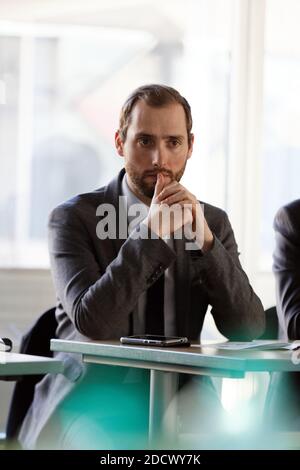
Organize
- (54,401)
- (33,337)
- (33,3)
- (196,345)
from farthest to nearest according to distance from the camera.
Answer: (33,3)
(33,337)
(54,401)
(196,345)

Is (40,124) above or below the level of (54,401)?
above

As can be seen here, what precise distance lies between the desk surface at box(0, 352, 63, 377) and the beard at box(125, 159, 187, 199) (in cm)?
92

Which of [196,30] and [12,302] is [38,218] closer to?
[12,302]

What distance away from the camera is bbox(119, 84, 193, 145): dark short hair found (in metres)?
2.95

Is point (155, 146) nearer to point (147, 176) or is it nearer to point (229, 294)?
point (147, 176)

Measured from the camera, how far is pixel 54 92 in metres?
4.35

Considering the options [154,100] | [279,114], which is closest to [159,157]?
[154,100]

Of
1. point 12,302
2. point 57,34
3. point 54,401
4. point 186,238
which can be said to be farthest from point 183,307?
point 57,34

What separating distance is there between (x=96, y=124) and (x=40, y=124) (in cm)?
27

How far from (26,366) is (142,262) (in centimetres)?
70

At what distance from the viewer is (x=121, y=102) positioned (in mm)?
4453

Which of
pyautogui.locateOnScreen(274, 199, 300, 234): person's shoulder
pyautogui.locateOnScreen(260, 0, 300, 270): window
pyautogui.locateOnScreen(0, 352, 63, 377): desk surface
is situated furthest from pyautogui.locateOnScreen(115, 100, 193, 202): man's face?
pyautogui.locateOnScreen(260, 0, 300, 270): window

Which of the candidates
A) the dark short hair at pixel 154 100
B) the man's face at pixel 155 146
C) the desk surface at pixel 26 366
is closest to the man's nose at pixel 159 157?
the man's face at pixel 155 146

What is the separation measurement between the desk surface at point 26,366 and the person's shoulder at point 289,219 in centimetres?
136
